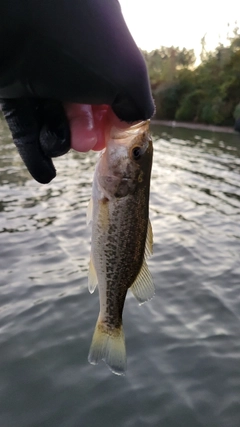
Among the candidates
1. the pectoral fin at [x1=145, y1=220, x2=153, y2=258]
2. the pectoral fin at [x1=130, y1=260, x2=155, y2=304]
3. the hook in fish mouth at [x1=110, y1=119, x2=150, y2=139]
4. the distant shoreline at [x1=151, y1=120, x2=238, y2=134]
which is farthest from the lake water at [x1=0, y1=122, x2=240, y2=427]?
the distant shoreline at [x1=151, y1=120, x2=238, y2=134]

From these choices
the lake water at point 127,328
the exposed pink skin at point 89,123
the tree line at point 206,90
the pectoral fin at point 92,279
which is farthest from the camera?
the tree line at point 206,90

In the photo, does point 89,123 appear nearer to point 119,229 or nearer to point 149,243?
point 119,229

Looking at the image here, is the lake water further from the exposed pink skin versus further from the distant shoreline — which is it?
the distant shoreline

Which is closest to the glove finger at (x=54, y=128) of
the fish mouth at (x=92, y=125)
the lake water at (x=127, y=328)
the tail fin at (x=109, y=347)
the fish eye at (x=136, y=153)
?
the fish mouth at (x=92, y=125)

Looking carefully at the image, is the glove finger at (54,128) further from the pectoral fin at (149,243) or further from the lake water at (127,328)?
the lake water at (127,328)

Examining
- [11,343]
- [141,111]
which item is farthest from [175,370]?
[141,111]

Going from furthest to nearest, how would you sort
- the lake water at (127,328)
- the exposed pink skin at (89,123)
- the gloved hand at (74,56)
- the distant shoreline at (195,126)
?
the distant shoreline at (195,126)
the lake water at (127,328)
the exposed pink skin at (89,123)
the gloved hand at (74,56)
